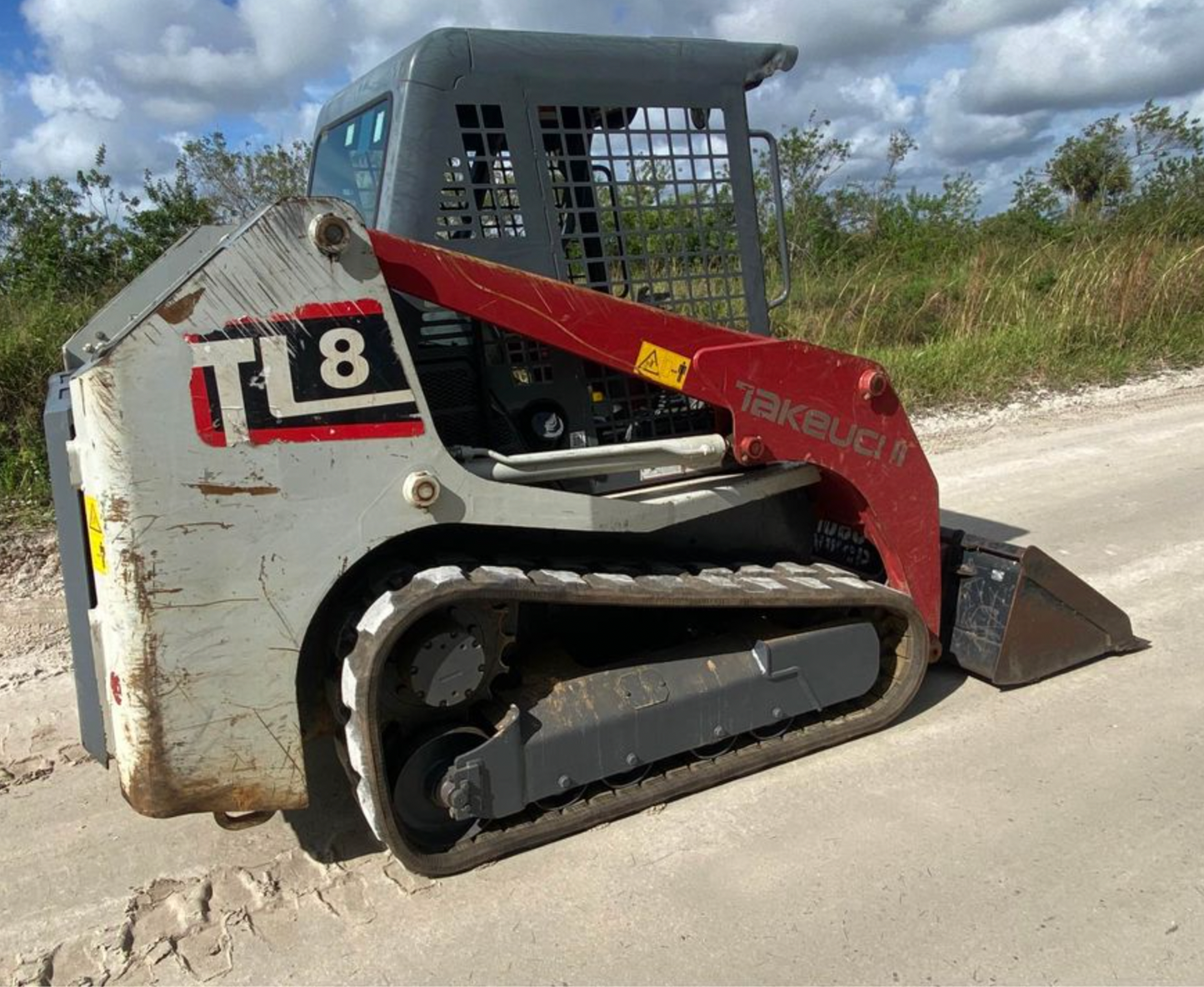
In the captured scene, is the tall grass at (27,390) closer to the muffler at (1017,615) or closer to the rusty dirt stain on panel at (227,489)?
the rusty dirt stain on panel at (227,489)

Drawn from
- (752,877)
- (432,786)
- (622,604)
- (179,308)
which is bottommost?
(752,877)

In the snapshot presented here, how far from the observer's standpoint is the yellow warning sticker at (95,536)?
2.23 metres

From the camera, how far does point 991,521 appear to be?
537 cm

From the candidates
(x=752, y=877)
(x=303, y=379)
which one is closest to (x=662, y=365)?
(x=303, y=379)

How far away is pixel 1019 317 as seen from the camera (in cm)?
1005

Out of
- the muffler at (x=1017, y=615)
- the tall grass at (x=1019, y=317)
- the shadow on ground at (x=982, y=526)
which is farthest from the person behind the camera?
the tall grass at (x=1019, y=317)

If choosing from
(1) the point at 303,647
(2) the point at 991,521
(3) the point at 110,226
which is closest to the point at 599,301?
(1) the point at 303,647

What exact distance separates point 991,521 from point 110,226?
852 centimetres

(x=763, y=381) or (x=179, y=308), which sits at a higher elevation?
(x=179, y=308)

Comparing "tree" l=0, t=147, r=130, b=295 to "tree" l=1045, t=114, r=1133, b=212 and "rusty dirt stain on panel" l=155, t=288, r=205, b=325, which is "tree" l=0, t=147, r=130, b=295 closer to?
"rusty dirt stain on panel" l=155, t=288, r=205, b=325

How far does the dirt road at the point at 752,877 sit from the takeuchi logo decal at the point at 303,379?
1.22m

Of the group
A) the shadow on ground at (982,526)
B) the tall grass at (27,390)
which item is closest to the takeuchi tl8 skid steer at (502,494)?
the shadow on ground at (982,526)

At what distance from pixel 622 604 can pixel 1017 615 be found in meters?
1.60

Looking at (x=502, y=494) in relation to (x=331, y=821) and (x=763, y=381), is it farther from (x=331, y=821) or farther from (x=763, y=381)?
(x=331, y=821)
